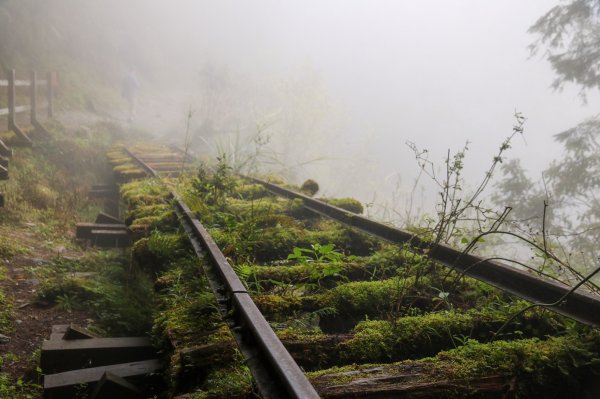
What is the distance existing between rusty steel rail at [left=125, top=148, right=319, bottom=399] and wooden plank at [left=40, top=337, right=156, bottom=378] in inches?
29.0

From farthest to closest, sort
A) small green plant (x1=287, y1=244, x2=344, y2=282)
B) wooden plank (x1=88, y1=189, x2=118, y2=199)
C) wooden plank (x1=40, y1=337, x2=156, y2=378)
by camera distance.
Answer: wooden plank (x1=88, y1=189, x2=118, y2=199)
wooden plank (x1=40, y1=337, x2=156, y2=378)
small green plant (x1=287, y1=244, x2=344, y2=282)

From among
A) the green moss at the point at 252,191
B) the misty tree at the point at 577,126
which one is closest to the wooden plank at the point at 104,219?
the green moss at the point at 252,191

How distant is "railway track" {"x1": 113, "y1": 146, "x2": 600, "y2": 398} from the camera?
170 cm

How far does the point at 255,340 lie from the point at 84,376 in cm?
140

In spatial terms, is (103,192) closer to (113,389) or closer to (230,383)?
(113,389)

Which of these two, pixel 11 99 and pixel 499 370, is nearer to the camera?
pixel 499 370

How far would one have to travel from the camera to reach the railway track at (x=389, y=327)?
5.59 feet

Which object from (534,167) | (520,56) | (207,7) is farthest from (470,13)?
(207,7)

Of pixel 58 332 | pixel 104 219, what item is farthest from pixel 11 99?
pixel 58 332

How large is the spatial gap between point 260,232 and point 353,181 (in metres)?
57.4

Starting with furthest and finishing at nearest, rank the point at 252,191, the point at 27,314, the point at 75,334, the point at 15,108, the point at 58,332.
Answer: the point at 15,108, the point at 252,191, the point at 27,314, the point at 58,332, the point at 75,334

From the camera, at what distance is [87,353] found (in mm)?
2789

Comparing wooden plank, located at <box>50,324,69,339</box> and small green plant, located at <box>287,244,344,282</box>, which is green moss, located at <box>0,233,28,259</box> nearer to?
wooden plank, located at <box>50,324,69,339</box>

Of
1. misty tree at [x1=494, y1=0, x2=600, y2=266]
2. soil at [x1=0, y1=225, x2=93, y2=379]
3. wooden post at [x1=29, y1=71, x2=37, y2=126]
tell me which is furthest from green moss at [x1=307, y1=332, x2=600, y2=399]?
wooden post at [x1=29, y1=71, x2=37, y2=126]
